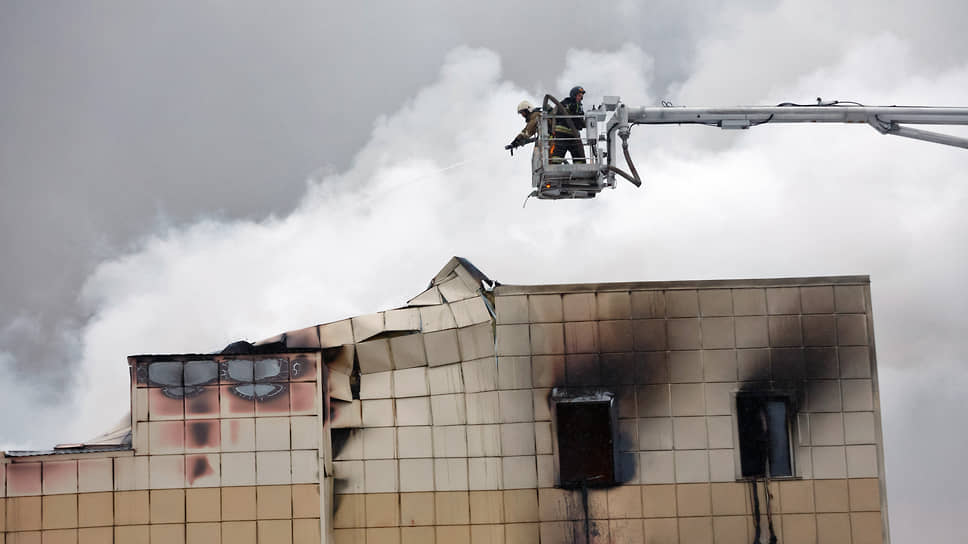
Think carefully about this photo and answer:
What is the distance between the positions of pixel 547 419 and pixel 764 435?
12.0ft

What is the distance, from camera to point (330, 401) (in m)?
16.3

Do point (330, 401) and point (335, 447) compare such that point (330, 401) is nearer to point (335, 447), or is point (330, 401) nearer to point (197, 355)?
point (335, 447)

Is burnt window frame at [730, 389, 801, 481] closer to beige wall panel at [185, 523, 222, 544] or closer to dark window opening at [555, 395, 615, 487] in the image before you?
dark window opening at [555, 395, 615, 487]

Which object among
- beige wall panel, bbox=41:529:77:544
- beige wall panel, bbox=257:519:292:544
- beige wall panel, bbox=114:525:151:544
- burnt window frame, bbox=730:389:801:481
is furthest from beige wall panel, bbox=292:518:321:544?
burnt window frame, bbox=730:389:801:481

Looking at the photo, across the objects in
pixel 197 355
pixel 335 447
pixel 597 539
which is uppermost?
pixel 197 355

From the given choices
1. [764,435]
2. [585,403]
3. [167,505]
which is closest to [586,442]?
[585,403]

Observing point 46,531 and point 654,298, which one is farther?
point 654,298

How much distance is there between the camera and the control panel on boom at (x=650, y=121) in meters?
17.5

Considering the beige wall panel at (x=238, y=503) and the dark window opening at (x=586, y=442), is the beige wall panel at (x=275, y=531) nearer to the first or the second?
the beige wall panel at (x=238, y=503)

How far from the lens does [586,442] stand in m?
16.2

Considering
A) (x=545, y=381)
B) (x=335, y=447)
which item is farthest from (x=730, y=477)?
(x=335, y=447)

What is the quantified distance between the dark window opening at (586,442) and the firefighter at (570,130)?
14.6 feet

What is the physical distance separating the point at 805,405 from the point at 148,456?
10.7 m

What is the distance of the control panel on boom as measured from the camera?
17484mm
